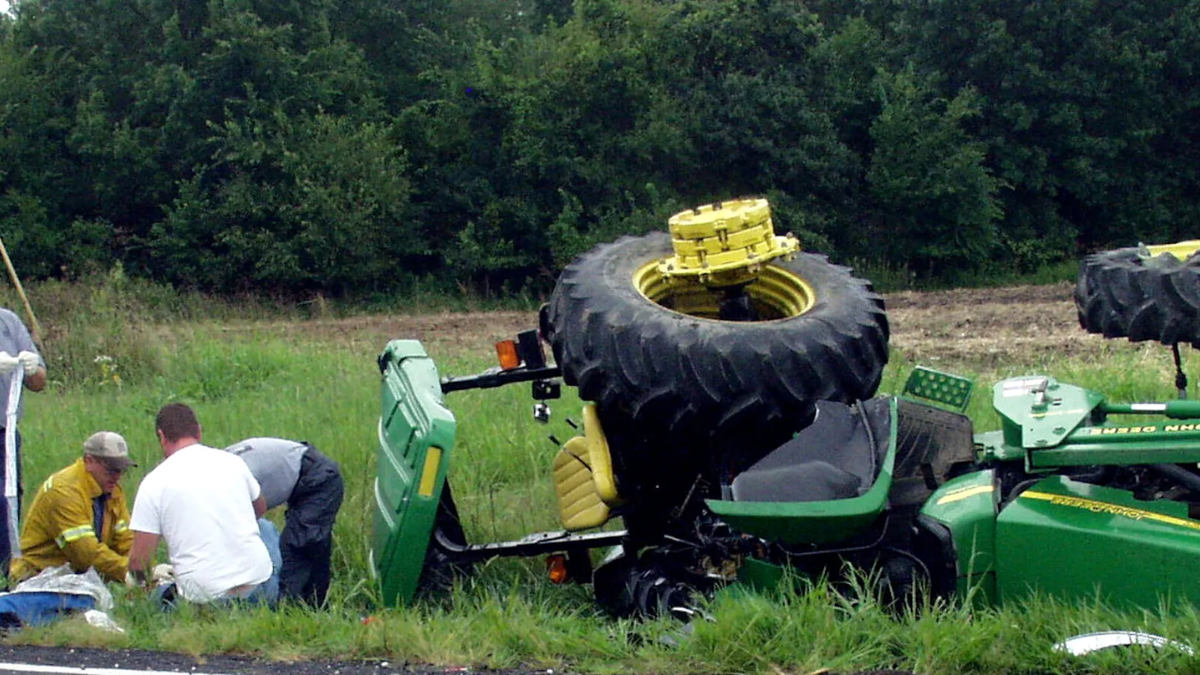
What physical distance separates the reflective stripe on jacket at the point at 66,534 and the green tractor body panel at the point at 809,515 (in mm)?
3323

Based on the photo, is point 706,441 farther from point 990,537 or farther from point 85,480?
point 85,480

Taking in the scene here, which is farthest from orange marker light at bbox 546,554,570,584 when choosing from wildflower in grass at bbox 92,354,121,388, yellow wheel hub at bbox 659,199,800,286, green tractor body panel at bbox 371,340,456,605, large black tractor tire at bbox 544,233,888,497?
wildflower in grass at bbox 92,354,121,388

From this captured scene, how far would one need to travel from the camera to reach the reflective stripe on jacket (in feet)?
A: 21.0

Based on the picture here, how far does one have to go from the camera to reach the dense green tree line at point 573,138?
82.5ft

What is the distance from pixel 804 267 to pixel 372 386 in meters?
5.46

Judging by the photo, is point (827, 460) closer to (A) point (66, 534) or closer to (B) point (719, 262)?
(B) point (719, 262)

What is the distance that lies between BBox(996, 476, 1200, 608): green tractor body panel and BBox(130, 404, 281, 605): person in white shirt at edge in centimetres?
313

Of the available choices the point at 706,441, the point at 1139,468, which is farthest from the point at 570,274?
the point at 1139,468

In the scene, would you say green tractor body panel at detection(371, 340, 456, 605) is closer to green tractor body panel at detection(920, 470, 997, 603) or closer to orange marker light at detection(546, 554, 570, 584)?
orange marker light at detection(546, 554, 570, 584)

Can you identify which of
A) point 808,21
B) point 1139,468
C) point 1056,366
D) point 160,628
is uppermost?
point 808,21

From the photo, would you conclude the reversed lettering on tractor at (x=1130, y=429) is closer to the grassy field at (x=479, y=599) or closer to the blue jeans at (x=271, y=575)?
the grassy field at (x=479, y=599)

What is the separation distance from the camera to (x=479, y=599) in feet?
20.1

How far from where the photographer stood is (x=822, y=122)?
85.3 feet

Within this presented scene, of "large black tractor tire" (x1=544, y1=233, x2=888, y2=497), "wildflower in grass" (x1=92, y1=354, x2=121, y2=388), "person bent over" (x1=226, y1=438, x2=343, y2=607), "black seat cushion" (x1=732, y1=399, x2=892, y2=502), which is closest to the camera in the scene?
"black seat cushion" (x1=732, y1=399, x2=892, y2=502)
